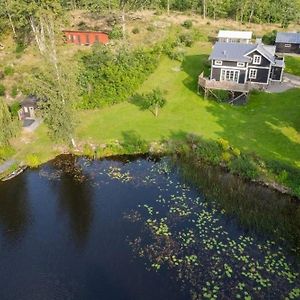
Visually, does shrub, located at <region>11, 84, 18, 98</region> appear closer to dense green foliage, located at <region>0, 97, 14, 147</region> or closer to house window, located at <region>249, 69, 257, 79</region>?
dense green foliage, located at <region>0, 97, 14, 147</region>

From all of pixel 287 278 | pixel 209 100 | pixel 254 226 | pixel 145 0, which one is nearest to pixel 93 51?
pixel 209 100

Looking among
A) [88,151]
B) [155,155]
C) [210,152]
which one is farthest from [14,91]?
[210,152]

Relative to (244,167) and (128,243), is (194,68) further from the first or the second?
(128,243)

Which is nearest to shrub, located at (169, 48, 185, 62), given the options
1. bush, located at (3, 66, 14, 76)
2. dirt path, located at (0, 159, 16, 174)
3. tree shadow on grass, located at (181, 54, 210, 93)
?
tree shadow on grass, located at (181, 54, 210, 93)

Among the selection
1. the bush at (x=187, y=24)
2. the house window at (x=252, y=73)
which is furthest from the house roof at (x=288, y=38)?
the bush at (x=187, y=24)

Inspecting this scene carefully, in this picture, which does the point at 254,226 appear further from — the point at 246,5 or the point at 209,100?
the point at 246,5

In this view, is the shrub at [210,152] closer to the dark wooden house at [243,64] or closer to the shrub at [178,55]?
the dark wooden house at [243,64]
